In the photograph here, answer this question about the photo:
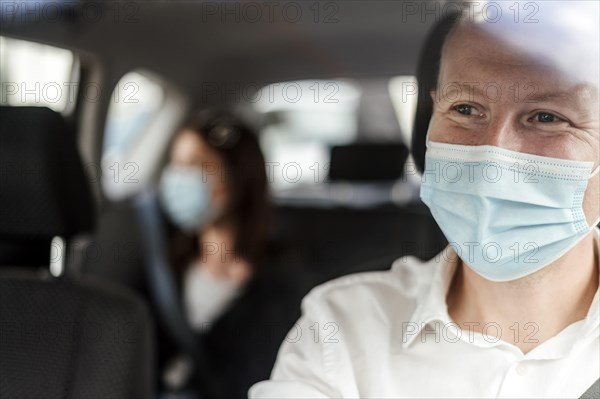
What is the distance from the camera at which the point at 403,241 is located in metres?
1.57

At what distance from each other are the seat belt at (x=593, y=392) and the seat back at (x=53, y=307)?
0.81m

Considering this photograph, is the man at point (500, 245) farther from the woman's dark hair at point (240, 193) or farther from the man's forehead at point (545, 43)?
the woman's dark hair at point (240, 193)

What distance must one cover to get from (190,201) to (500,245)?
4.76 feet

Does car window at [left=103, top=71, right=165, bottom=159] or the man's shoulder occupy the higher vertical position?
car window at [left=103, top=71, right=165, bottom=159]

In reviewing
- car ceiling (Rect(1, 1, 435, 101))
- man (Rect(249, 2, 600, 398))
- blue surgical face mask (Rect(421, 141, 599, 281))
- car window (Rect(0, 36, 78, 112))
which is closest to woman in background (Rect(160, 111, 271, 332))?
car ceiling (Rect(1, 1, 435, 101))

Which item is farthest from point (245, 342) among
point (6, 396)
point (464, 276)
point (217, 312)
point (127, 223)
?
point (127, 223)

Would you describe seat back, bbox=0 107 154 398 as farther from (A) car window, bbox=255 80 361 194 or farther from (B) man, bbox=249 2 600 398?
(A) car window, bbox=255 80 361 194

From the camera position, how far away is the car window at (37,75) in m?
1.72

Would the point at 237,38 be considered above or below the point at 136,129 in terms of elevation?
above

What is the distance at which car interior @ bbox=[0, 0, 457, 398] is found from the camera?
1571mm

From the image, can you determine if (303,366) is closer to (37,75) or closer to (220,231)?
(37,75)

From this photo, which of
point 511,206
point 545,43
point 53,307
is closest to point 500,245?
point 511,206

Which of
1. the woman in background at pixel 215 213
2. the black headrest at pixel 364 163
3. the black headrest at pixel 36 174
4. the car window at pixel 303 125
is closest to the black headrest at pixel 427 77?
the black headrest at pixel 364 163

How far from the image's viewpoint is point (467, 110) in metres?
1.21
